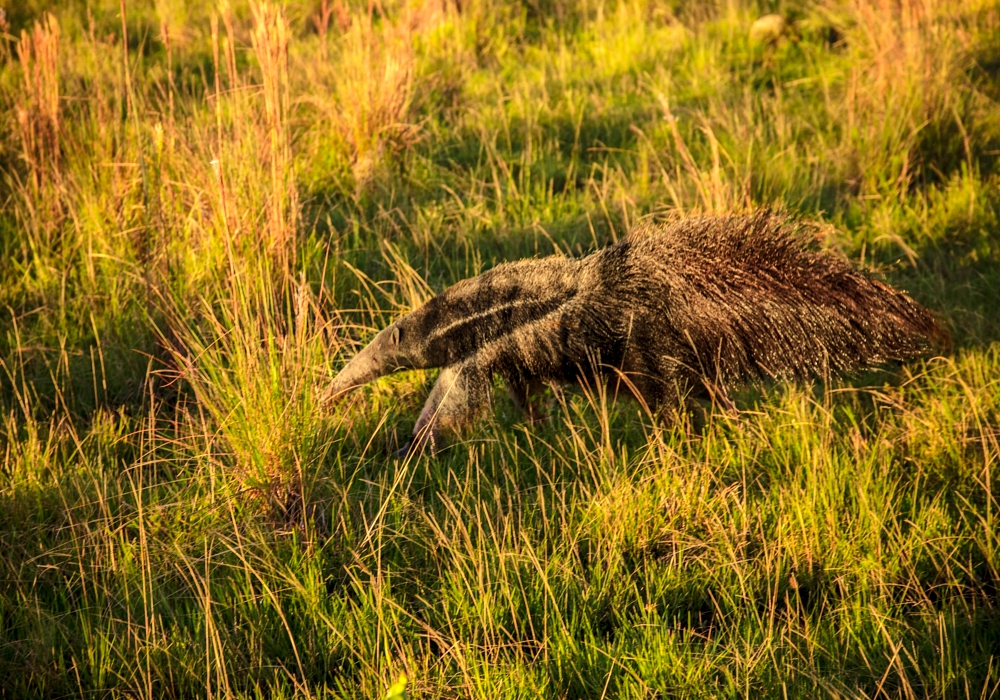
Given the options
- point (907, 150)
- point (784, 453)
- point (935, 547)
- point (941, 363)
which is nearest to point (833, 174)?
point (907, 150)

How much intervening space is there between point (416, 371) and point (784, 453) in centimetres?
171

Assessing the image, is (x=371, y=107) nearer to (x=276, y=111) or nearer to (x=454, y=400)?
(x=276, y=111)

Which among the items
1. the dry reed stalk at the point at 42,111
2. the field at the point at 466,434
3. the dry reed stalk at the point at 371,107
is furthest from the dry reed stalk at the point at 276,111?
the dry reed stalk at the point at 42,111

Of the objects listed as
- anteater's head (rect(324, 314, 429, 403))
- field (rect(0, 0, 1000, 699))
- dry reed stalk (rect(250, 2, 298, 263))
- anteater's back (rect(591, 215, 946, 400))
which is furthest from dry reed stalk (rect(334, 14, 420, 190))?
anteater's back (rect(591, 215, 946, 400))

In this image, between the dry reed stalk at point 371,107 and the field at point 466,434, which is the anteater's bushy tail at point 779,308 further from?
the dry reed stalk at point 371,107

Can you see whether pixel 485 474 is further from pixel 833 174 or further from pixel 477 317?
pixel 833 174

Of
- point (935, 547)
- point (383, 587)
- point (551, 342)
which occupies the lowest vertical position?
point (935, 547)

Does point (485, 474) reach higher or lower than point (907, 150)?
lower

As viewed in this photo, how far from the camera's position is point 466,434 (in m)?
3.91

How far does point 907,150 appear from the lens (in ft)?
18.4

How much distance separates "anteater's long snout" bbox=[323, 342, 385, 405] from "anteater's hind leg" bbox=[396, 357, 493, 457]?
10.7 inches

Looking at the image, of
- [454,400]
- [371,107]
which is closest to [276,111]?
[454,400]

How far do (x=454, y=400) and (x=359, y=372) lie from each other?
445 millimetres

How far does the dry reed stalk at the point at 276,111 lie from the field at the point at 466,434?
25mm
